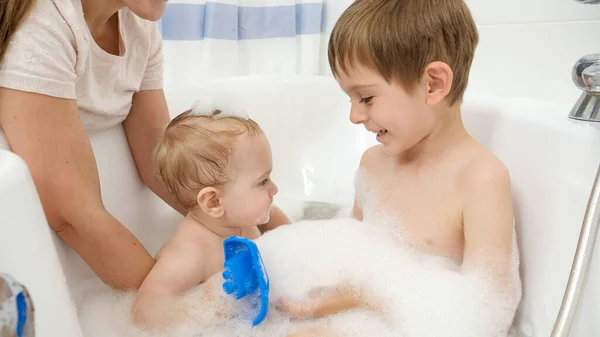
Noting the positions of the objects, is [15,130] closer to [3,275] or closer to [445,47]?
[3,275]

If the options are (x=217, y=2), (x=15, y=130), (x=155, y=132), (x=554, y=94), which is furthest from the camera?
(x=217, y=2)

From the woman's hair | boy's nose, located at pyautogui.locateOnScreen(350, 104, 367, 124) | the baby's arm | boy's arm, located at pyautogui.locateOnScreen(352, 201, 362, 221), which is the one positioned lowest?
the baby's arm

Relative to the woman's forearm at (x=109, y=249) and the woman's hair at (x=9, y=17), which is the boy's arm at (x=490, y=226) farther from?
the woman's hair at (x=9, y=17)

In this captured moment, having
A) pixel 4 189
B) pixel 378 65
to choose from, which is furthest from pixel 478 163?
pixel 4 189

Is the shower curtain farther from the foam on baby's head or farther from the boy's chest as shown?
the boy's chest

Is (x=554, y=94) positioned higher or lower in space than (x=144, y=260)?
higher

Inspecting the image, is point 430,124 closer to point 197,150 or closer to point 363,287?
point 363,287

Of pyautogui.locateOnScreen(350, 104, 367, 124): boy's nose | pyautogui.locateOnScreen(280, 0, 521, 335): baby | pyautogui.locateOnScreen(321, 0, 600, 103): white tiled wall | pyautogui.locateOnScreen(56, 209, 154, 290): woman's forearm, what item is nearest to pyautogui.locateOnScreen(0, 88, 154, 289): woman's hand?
pyautogui.locateOnScreen(56, 209, 154, 290): woman's forearm

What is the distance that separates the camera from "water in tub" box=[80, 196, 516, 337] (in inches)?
28.8

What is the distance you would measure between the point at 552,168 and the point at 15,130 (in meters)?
0.78

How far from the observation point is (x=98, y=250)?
793 millimetres

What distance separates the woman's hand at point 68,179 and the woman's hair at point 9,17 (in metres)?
0.07

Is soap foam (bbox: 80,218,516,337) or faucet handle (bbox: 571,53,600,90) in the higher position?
faucet handle (bbox: 571,53,600,90)

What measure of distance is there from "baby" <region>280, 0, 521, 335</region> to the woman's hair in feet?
1.45
